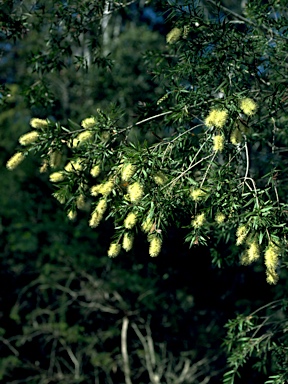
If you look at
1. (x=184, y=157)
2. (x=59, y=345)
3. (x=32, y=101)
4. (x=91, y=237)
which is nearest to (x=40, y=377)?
(x=59, y=345)

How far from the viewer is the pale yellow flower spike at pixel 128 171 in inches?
104

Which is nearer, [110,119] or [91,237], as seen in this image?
[110,119]

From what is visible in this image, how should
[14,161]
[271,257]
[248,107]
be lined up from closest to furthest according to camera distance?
[271,257], [248,107], [14,161]

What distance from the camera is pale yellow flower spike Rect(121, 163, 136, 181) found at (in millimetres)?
2631

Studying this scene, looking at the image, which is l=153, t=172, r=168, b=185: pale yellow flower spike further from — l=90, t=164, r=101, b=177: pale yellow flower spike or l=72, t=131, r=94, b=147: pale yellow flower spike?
l=72, t=131, r=94, b=147: pale yellow flower spike

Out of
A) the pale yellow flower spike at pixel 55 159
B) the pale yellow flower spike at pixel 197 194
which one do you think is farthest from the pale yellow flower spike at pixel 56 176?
the pale yellow flower spike at pixel 197 194

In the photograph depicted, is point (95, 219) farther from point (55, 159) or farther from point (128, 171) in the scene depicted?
point (55, 159)

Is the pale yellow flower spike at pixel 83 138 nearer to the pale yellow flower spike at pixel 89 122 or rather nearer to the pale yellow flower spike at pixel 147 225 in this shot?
the pale yellow flower spike at pixel 89 122

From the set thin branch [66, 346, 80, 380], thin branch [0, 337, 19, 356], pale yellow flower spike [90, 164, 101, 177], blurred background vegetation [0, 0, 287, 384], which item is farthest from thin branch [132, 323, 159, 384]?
pale yellow flower spike [90, 164, 101, 177]

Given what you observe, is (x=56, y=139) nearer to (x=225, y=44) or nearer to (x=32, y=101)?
(x=225, y=44)

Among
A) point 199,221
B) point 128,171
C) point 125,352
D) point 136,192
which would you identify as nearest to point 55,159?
point 128,171

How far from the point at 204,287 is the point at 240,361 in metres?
3.47

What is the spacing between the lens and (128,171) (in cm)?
265

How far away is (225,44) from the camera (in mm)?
3264
